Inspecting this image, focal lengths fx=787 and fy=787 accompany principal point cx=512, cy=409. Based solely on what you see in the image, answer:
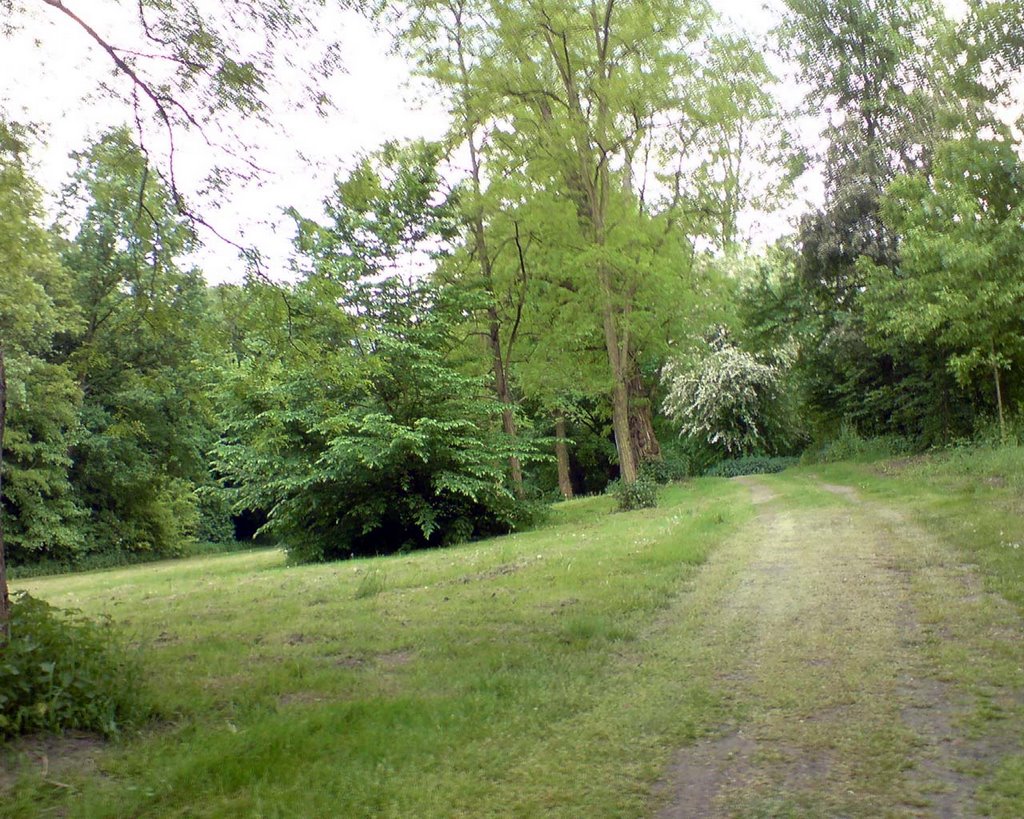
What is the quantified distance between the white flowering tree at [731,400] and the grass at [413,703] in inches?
1047

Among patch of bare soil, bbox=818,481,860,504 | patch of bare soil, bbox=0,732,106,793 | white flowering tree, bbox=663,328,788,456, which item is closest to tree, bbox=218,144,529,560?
patch of bare soil, bbox=818,481,860,504

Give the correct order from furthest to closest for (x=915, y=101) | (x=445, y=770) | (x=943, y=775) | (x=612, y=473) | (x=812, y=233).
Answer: (x=612, y=473) < (x=812, y=233) < (x=915, y=101) < (x=445, y=770) < (x=943, y=775)

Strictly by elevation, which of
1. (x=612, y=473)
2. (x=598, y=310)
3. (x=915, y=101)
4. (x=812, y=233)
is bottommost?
(x=612, y=473)

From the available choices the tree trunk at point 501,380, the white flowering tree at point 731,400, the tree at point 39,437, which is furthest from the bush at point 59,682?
the white flowering tree at point 731,400

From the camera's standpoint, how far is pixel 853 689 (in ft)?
15.3

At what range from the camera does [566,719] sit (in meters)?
4.55

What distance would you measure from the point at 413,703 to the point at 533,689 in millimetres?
790

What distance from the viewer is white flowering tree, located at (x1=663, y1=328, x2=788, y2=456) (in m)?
35.2

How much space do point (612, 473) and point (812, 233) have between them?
2027cm

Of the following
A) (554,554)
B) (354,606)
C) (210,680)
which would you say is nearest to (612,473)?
(554,554)

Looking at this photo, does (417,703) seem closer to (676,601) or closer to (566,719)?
(566,719)

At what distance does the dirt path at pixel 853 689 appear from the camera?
3.41 m

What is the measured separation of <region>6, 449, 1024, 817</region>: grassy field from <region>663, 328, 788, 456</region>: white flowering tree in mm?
25258

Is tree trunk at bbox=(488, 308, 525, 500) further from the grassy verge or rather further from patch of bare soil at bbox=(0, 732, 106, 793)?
patch of bare soil at bbox=(0, 732, 106, 793)
